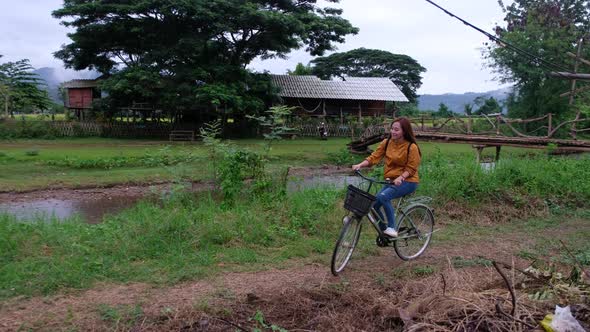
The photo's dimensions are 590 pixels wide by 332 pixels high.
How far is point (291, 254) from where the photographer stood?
20.8 ft

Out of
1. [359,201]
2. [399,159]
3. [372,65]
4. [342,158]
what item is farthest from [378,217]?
[372,65]

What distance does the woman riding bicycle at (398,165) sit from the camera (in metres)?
5.79

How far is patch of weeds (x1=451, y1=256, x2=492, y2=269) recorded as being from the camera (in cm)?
605

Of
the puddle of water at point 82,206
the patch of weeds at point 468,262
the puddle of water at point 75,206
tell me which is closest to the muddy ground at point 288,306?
the patch of weeds at point 468,262

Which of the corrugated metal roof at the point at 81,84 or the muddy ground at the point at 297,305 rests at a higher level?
the corrugated metal roof at the point at 81,84

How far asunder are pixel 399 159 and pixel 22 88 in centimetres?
3403

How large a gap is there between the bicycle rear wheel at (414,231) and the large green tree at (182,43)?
20.1 m

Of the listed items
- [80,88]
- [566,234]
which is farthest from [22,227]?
[80,88]

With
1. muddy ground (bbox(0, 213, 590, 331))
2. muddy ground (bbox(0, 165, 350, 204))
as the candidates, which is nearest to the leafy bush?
muddy ground (bbox(0, 165, 350, 204))

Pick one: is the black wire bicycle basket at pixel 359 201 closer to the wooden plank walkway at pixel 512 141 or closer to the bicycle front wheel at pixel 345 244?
the bicycle front wheel at pixel 345 244

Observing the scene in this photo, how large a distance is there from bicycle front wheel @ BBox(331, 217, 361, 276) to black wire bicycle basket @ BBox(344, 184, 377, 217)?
0.43 ft

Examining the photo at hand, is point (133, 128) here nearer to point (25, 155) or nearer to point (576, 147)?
point (25, 155)

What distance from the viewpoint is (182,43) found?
85.5ft

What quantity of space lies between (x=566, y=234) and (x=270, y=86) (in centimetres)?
2432
